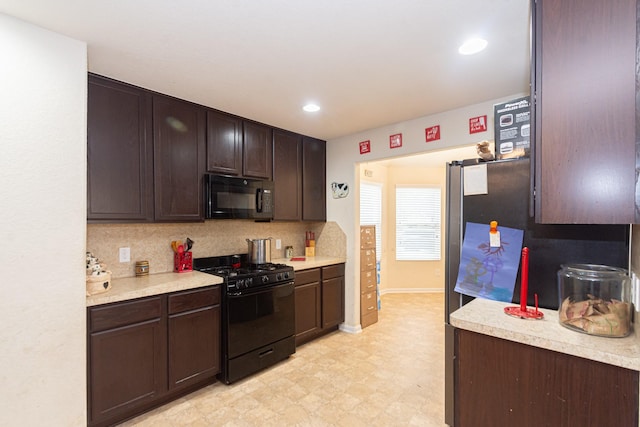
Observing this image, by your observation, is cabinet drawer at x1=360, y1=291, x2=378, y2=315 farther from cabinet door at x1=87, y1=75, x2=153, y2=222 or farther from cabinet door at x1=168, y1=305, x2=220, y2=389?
cabinet door at x1=87, y1=75, x2=153, y2=222

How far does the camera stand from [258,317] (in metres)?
2.80

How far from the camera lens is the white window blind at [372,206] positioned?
5.16 m

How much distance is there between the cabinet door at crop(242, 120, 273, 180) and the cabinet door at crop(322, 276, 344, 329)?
1455 mm

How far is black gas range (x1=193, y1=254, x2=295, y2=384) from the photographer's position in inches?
103

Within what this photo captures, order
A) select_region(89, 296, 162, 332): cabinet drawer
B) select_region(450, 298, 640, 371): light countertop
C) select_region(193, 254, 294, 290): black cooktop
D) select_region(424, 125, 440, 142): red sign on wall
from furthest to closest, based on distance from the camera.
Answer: select_region(424, 125, 440, 142): red sign on wall, select_region(193, 254, 294, 290): black cooktop, select_region(89, 296, 162, 332): cabinet drawer, select_region(450, 298, 640, 371): light countertop

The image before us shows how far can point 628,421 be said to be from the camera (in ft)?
3.58

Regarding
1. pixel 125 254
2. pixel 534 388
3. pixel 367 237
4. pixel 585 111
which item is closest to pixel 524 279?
pixel 534 388

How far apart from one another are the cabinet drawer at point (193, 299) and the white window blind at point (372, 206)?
3020mm

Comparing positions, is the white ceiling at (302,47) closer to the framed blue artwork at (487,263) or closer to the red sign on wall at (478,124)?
the red sign on wall at (478,124)

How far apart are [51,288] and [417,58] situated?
8.51ft

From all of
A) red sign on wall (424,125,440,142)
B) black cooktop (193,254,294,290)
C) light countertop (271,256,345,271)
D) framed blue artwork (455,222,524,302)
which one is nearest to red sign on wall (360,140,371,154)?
red sign on wall (424,125,440,142)

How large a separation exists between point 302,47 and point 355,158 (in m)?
2.02

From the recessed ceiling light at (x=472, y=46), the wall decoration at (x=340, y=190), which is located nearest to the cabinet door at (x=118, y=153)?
the wall decoration at (x=340, y=190)

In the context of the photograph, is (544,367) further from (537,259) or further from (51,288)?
(51,288)
